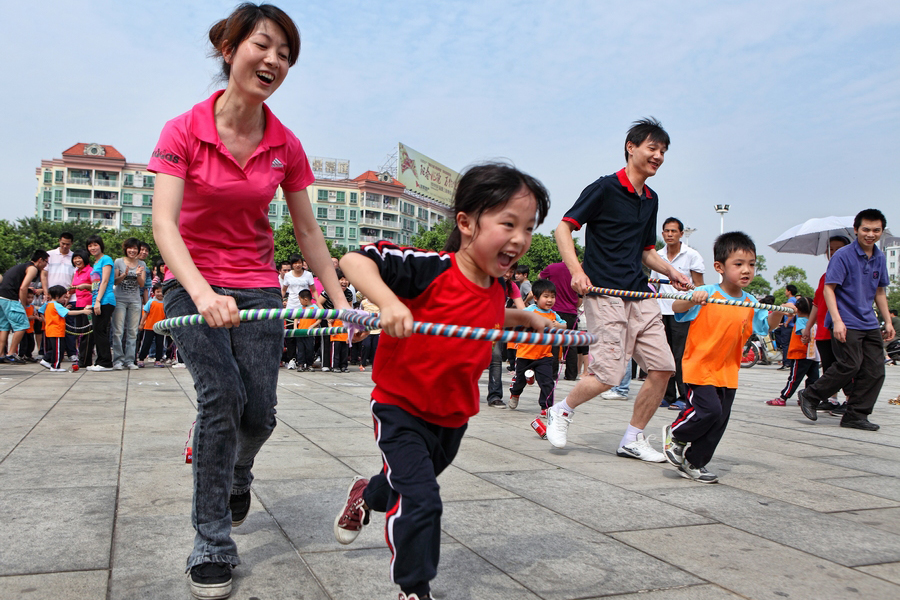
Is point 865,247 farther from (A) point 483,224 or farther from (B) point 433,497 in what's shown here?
(B) point 433,497

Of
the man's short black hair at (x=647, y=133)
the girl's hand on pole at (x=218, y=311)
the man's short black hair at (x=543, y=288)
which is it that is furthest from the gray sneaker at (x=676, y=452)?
the man's short black hair at (x=543, y=288)

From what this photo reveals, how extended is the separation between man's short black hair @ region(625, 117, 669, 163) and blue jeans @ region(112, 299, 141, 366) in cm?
914

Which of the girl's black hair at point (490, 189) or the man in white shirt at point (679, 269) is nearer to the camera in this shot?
the girl's black hair at point (490, 189)

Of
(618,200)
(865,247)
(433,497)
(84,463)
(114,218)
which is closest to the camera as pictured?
(433,497)

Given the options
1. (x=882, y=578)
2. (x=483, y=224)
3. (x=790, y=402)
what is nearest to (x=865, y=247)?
(x=790, y=402)

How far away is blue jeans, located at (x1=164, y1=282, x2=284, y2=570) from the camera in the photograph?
103 inches

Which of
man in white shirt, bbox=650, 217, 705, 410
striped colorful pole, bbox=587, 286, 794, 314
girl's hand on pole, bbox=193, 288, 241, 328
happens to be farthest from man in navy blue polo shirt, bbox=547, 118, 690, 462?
man in white shirt, bbox=650, 217, 705, 410

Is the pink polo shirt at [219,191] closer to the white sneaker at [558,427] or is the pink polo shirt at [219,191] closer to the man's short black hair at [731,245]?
the white sneaker at [558,427]

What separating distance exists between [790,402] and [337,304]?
8988 millimetres

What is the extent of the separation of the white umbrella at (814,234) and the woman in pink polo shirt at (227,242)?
36.9ft

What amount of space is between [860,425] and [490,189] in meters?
6.26

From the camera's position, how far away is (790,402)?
10.1 m

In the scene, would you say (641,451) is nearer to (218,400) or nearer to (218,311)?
(218,400)

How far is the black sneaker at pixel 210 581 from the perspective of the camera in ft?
7.92
